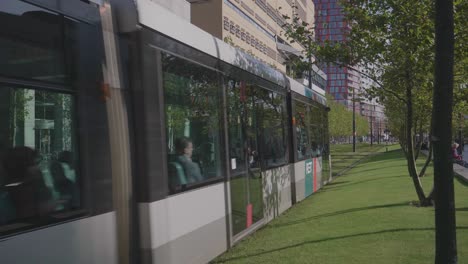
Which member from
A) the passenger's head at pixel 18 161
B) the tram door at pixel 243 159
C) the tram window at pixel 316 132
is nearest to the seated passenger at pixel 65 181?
the passenger's head at pixel 18 161

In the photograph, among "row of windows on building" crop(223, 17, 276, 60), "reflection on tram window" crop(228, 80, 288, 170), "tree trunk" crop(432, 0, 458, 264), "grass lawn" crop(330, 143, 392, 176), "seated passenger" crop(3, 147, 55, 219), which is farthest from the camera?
"row of windows on building" crop(223, 17, 276, 60)

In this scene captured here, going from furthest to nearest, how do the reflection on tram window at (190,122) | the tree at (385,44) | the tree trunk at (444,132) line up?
the tree at (385,44) < the reflection on tram window at (190,122) < the tree trunk at (444,132)

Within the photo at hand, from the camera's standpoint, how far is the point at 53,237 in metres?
4.03

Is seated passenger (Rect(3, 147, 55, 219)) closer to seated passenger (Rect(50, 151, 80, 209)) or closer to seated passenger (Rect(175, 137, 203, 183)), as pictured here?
seated passenger (Rect(50, 151, 80, 209))

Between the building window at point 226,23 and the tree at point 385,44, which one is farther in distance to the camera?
the building window at point 226,23

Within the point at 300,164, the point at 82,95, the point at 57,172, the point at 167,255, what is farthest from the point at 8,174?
the point at 300,164

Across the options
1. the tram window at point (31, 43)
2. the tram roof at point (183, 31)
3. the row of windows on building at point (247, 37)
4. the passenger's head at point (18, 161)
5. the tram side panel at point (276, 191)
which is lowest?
the tram side panel at point (276, 191)

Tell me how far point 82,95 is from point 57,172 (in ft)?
2.22

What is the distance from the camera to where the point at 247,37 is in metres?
70.5

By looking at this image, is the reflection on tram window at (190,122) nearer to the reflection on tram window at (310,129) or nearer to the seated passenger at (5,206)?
the seated passenger at (5,206)

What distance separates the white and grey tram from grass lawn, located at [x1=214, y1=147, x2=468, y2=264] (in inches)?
26.2

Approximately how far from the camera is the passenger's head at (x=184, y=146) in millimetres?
6000

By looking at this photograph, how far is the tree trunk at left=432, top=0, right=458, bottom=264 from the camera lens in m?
4.62

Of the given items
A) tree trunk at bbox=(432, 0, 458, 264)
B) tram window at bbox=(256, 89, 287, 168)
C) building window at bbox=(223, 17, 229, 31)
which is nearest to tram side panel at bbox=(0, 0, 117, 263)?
tree trunk at bbox=(432, 0, 458, 264)
